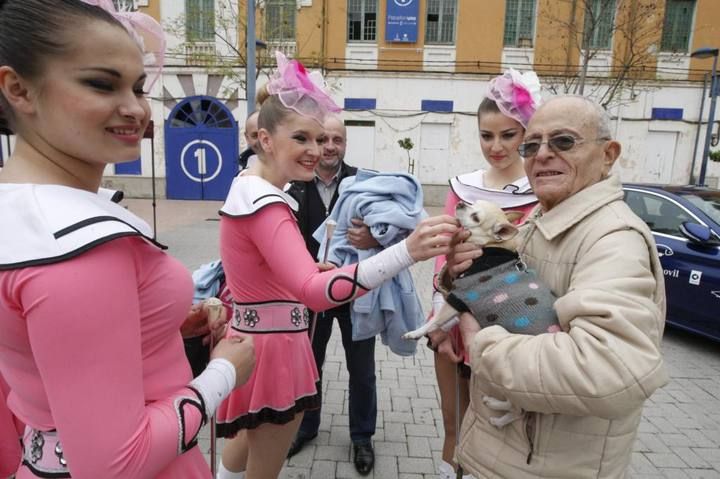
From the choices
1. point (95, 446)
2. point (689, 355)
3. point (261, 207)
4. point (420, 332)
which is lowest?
point (689, 355)

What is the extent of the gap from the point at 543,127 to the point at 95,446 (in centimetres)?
153

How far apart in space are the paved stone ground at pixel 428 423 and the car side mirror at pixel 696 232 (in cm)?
128

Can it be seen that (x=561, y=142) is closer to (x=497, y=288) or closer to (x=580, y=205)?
(x=580, y=205)

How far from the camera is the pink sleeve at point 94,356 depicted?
2.77 ft

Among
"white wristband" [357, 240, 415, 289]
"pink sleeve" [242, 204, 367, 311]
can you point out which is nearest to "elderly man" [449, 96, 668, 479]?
"white wristband" [357, 240, 415, 289]

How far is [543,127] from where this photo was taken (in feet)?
5.09

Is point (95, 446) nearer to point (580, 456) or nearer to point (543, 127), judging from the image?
point (580, 456)

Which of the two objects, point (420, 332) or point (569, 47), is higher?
point (569, 47)

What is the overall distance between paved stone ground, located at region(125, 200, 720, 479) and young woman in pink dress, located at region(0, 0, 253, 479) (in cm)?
226

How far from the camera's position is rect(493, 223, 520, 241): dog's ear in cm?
161

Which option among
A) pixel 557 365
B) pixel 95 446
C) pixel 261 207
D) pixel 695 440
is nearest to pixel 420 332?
pixel 557 365

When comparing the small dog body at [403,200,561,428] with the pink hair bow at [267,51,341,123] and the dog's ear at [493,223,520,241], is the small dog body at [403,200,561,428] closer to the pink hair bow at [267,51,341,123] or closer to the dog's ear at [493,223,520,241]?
the dog's ear at [493,223,520,241]

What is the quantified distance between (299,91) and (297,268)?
0.79 m

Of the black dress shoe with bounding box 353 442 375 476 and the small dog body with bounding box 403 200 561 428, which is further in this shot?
the black dress shoe with bounding box 353 442 375 476
